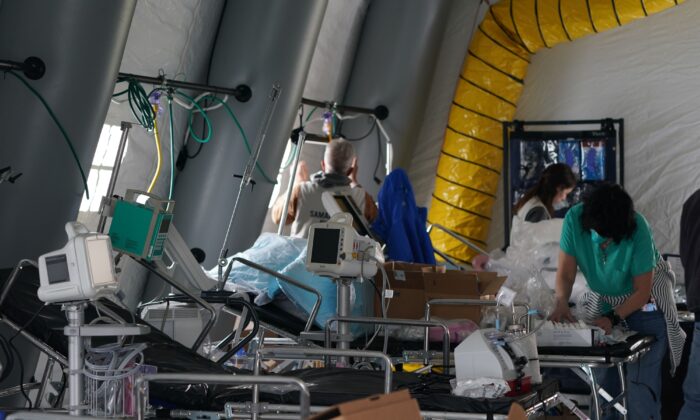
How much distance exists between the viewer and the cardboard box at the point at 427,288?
15.2 ft

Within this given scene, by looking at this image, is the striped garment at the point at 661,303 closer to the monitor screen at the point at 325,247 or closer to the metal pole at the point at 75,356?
the monitor screen at the point at 325,247

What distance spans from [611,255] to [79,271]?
99.7 inches

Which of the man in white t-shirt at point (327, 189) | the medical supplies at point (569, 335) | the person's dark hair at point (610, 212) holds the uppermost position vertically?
the man in white t-shirt at point (327, 189)

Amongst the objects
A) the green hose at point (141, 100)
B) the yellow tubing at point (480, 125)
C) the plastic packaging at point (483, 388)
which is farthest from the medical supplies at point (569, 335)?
the yellow tubing at point (480, 125)

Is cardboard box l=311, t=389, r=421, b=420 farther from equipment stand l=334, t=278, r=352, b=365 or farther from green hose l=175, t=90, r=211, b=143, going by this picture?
green hose l=175, t=90, r=211, b=143

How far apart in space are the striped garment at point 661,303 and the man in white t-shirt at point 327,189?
139cm

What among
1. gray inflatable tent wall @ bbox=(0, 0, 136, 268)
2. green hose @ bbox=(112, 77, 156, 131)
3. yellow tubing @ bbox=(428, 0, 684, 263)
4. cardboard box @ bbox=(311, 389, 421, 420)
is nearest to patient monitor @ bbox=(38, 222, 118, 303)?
cardboard box @ bbox=(311, 389, 421, 420)

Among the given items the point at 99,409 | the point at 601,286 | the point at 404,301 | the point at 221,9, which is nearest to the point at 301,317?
the point at 404,301

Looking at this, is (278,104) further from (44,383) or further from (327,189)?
(44,383)

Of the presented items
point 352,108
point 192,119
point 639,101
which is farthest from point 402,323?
point 639,101

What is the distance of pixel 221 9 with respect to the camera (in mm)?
6328

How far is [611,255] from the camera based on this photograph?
4406mm

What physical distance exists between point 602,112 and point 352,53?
1.91 metres

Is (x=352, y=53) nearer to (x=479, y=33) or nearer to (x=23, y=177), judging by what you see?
(x=479, y=33)
